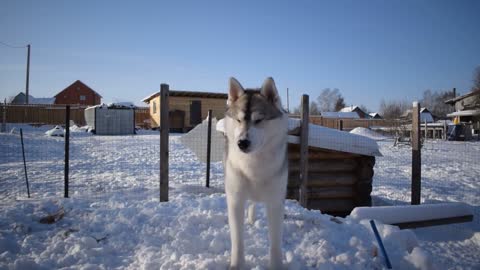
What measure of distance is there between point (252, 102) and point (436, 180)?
933cm

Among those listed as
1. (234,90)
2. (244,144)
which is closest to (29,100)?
(234,90)

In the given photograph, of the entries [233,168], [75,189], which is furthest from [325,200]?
[75,189]

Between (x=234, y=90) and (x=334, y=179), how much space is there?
473 cm

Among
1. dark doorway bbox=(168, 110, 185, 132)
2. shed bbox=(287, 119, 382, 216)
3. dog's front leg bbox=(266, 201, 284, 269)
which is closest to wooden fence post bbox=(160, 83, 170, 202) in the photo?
shed bbox=(287, 119, 382, 216)

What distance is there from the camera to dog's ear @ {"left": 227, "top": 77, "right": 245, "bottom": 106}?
9.79 ft

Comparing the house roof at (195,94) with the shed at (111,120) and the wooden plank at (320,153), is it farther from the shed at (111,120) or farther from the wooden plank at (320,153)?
the wooden plank at (320,153)

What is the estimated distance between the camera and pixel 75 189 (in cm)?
671

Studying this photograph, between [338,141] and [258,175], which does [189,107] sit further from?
[258,175]

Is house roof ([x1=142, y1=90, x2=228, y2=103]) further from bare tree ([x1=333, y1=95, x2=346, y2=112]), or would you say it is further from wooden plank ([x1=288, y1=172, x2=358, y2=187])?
bare tree ([x1=333, y1=95, x2=346, y2=112])

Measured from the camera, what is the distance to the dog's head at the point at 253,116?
248 centimetres

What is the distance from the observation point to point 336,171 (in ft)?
22.4

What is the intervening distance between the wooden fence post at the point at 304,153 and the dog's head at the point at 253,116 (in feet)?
10.4

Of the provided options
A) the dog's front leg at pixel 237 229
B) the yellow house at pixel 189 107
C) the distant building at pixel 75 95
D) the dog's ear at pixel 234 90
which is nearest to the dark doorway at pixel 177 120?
the yellow house at pixel 189 107

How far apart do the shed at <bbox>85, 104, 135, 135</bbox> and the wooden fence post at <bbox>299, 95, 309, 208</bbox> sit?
20.1 m
